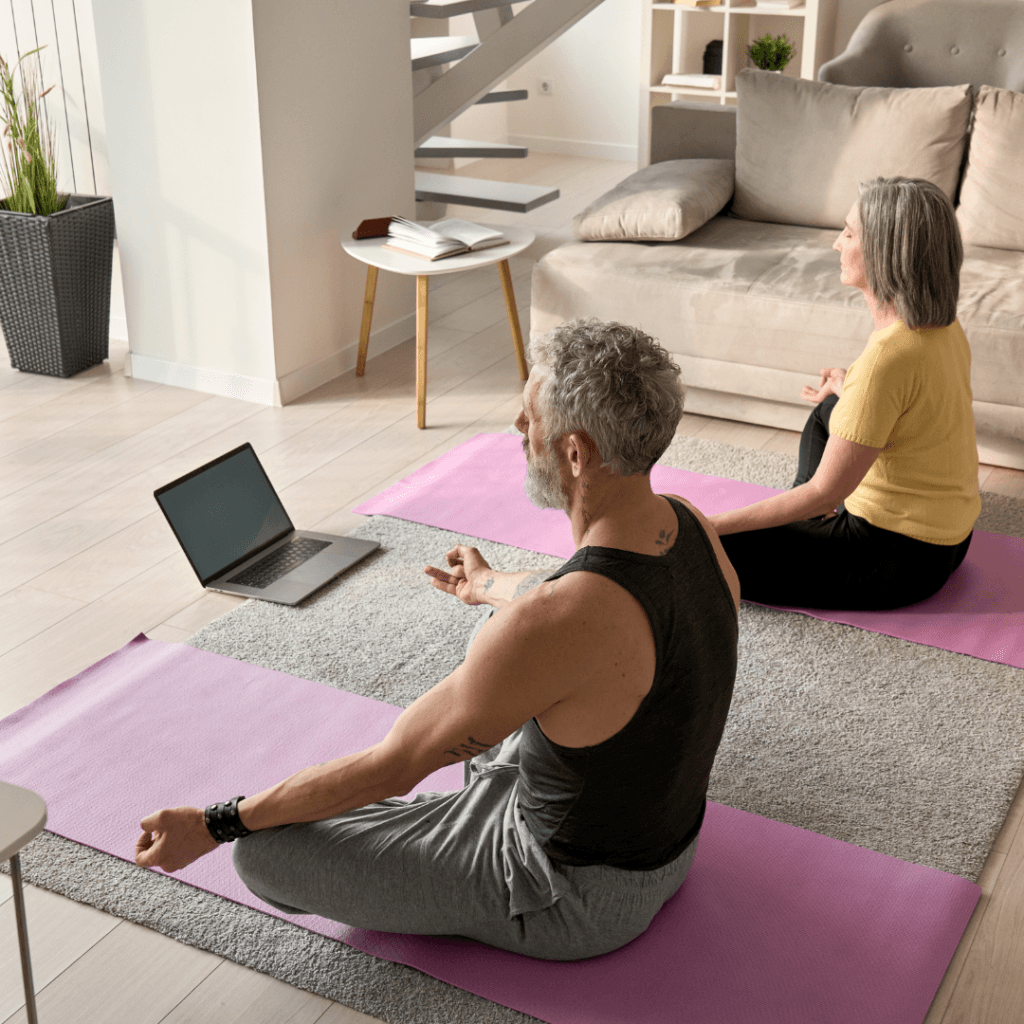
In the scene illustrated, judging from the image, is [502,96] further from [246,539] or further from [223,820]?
[223,820]

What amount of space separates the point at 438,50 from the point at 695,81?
149cm

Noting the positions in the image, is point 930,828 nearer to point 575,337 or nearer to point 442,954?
point 442,954

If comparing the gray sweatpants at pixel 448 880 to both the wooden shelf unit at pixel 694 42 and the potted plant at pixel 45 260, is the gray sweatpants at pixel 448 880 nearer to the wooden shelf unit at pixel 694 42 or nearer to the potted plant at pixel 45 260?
the potted plant at pixel 45 260

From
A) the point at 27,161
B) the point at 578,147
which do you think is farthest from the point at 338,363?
the point at 578,147

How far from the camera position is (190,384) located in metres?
3.87

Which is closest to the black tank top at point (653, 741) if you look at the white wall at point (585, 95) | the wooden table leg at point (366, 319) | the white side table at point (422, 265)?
the white side table at point (422, 265)

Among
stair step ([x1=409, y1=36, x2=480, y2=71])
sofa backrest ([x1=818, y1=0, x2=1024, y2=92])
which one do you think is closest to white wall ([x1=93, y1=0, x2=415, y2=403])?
stair step ([x1=409, y1=36, x2=480, y2=71])

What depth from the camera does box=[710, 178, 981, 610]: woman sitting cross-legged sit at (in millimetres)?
2350

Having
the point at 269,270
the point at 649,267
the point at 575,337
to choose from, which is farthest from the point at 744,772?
the point at 269,270

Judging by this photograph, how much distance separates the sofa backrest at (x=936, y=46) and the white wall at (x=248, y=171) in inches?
64.9

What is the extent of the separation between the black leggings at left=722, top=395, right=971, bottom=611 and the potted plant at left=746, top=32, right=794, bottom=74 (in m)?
3.42

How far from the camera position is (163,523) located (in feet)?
9.98

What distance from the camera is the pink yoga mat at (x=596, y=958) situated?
1661 millimetres

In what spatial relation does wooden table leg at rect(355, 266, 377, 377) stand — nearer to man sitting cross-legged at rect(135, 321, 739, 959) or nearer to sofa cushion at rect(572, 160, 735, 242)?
sofa cushion at rect(572, 160, 735, 242)
